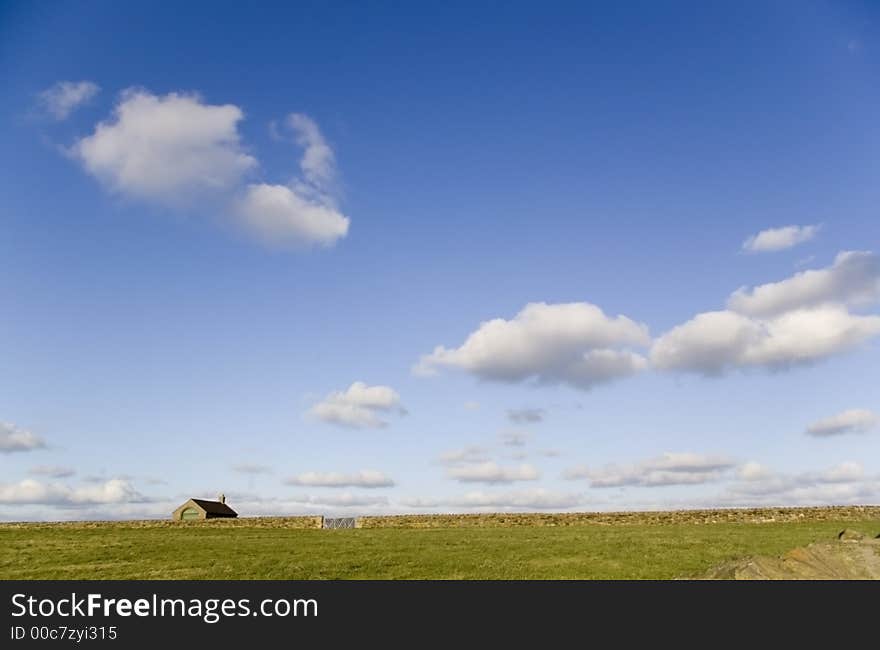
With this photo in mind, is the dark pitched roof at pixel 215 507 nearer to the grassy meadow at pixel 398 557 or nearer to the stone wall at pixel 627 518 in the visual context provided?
the stone wall at pixel 627 518

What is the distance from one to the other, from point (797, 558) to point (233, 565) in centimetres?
2682

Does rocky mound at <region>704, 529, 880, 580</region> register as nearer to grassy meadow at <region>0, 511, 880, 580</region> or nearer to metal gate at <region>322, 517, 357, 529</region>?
grassy meadow at <region>0, 511, 880, 580</region>

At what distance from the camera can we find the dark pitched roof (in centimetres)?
10081

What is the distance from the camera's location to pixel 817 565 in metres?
15.7

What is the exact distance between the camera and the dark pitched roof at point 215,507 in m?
101

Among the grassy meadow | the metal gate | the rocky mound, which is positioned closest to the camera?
the rocky mound

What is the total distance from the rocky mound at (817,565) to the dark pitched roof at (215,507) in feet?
319

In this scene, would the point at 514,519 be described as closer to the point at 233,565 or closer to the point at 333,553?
the point at 333,553

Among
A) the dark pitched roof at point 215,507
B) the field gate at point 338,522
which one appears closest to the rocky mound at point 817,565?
the field gate at point 338,522

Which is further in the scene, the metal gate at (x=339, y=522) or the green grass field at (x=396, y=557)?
the metal gate at (x=339, y=522)

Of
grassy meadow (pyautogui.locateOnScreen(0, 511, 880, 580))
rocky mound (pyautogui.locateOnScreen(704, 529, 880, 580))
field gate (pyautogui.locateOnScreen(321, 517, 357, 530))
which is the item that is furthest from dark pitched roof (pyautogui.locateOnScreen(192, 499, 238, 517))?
rocky mound (pyautogui.locateOnScreen(704, 529, 880, 580))

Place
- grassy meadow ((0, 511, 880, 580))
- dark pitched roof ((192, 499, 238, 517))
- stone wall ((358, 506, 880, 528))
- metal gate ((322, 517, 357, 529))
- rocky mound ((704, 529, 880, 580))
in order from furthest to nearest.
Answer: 1. dark pitched roof ((192, 499, 238, 517))
2. metal gate ((322, 517, 357, 529))
3. stone wall ((358, 506, 880, 528))
4. grassy meadow ((0, 511, 880, 580))
5. rocky mound ((704, 529, 880, 580))

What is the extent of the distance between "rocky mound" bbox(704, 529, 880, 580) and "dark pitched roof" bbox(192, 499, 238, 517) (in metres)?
97.1
